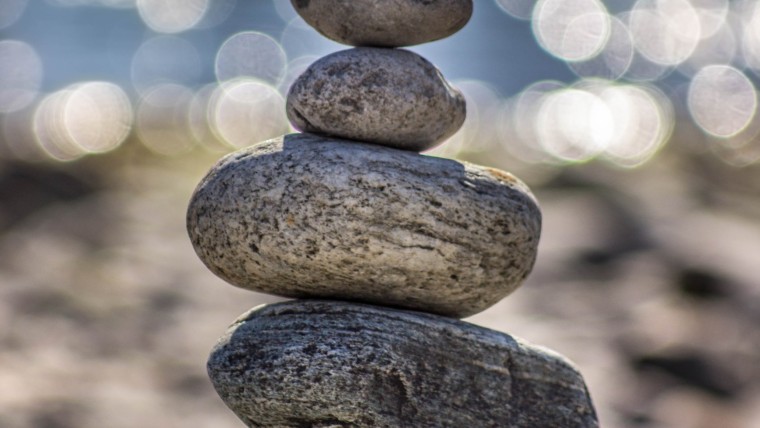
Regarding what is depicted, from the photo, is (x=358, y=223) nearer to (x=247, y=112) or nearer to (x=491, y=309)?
(x=491, y=309)

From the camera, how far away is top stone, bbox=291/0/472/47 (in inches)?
195

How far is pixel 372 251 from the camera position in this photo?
4.63 m

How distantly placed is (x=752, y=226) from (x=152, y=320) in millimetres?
7338

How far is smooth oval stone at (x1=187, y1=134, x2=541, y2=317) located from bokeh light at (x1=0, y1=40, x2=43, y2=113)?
26.5 m

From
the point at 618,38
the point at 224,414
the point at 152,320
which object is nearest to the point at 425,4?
the point at 224,414

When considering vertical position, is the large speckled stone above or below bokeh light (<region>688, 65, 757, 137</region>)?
below

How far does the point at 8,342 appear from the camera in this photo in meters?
11.2

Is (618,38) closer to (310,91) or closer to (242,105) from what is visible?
(242,105)

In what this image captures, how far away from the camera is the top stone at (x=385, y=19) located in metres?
4.95

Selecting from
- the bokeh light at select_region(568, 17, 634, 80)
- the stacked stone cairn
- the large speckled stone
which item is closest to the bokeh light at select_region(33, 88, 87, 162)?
the stacked stone cairn

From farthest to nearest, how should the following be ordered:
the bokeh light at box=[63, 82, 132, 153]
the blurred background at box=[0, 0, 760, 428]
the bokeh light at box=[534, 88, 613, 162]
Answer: the bokeh light at box=[534, 88, 613, 162], the bokeh light at box=[63, 82, 132, 153], the blurred background at box=[0, 0, 760, 428]

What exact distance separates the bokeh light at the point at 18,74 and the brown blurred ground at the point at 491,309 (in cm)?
1657

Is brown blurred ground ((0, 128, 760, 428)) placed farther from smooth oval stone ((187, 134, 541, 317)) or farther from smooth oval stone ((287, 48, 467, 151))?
smooth oval stone ((287, 48, 467, 151))

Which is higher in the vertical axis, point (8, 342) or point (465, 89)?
point (465, 89)
